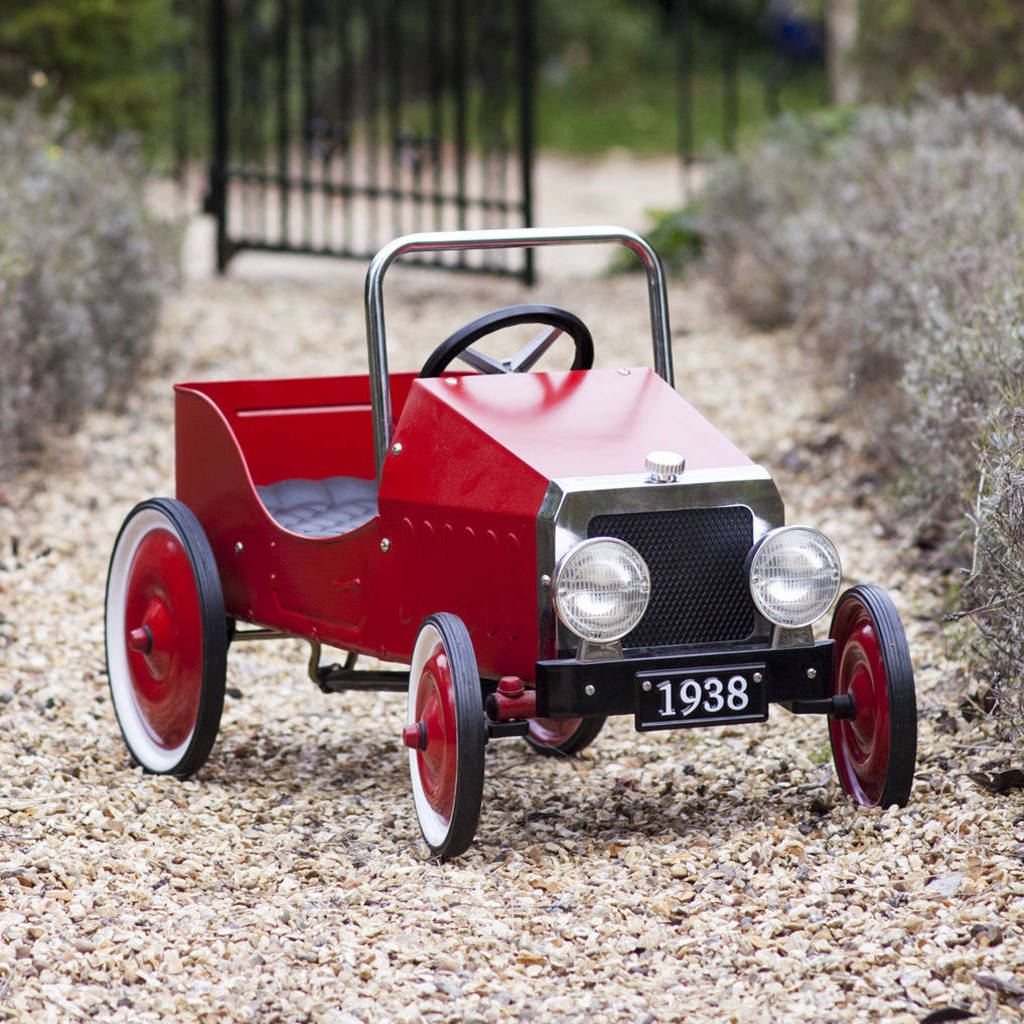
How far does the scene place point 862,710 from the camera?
3.63 meters

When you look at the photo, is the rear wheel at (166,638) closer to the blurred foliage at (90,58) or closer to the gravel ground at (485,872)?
the gravel ground at (485,872)

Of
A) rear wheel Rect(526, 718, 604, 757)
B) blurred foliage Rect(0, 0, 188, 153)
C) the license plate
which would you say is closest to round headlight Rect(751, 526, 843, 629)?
the license plate

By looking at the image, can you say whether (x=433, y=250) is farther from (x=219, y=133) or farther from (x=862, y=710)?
(x=219, y=133)

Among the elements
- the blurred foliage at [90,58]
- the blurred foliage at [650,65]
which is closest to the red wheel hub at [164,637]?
the blurred foliage at [90,58]

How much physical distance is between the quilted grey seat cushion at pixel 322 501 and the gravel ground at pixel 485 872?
65cm

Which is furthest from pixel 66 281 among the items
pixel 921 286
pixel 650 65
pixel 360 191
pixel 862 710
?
pixel 650 65

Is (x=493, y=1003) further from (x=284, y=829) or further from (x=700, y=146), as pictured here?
(x=700, y=146)

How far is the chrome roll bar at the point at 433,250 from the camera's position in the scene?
3.79 m

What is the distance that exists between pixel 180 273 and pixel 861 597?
6.28 meters

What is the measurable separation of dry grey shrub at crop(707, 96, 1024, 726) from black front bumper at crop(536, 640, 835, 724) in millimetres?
460

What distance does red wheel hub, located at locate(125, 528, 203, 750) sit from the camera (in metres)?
4.19

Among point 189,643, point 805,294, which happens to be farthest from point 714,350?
point 189,643

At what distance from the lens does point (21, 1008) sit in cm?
292

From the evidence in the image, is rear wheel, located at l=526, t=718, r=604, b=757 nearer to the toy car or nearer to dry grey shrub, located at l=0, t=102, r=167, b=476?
the toy car
